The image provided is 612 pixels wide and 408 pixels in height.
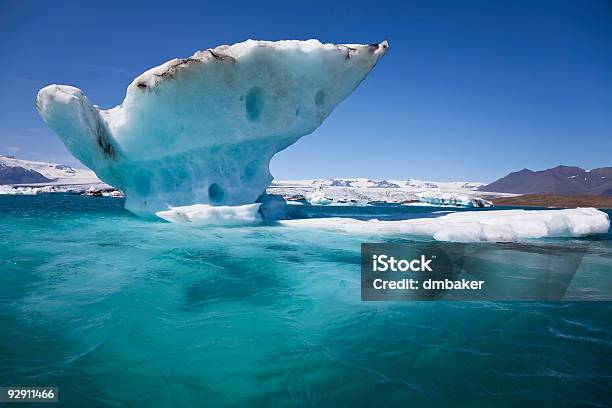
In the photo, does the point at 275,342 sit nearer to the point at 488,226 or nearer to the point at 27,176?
the point at 488,226

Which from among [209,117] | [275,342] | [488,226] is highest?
[209,117]

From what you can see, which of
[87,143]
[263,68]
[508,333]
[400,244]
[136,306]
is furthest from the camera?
[87,143]

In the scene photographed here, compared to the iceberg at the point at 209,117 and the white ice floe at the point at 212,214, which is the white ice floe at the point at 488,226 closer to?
the white ice floe at the point at 212,214

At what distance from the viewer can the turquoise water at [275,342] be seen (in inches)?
116

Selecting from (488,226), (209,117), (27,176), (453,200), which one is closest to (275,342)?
(488,226)

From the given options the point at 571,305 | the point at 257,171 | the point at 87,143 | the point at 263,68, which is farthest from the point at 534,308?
the point at 87,143

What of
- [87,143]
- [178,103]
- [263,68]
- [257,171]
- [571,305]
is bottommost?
[571,305]

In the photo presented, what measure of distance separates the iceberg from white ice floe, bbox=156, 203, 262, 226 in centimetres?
72

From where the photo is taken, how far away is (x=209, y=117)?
41.5ft

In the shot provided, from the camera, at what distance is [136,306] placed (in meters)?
4.76

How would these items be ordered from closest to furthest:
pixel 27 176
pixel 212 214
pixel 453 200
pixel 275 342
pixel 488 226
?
1. pixel 275 342
2. pixel 488 226
3. pixel 212 214
4. pixel 453 200
5. pixel 27 176

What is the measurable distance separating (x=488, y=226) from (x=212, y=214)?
9.43 m

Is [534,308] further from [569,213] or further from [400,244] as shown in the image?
[569,213]

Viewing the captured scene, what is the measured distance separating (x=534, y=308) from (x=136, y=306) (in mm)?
5496
